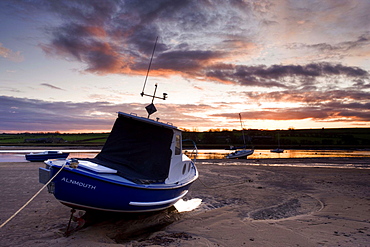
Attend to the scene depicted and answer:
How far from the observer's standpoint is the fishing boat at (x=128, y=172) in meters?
7.03

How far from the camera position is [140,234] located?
7.50m

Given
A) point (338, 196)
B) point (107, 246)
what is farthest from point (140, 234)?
point (338, 196)

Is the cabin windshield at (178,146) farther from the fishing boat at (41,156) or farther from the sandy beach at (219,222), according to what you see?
the fishing boat at (41,156)

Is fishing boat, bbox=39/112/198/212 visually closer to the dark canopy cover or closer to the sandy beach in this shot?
the dark canopy cover

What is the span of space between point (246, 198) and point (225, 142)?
80.1 metres

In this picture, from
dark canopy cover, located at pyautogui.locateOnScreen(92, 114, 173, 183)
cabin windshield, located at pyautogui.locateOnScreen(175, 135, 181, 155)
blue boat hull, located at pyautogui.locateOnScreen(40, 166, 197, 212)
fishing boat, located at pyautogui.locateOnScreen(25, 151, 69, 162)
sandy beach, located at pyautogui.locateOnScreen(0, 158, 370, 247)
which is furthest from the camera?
fishing boat, located at pyautogui.locateOnScreen(25, 151, 69, 162)

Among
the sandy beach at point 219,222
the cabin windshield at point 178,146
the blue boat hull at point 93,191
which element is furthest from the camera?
the cabin windshield at point 178,146

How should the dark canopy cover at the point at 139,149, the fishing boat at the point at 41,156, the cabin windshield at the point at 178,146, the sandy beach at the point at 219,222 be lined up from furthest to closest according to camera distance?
1. the fishing boat at the point at 41,156
2. the cabin windshield at the point at 178,146
3. the dark canopy cover at the point at 139,149
4. the sandy beach at the point at 219,222

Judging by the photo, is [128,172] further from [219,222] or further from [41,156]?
[41,156]

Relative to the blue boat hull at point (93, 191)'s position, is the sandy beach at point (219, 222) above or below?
below

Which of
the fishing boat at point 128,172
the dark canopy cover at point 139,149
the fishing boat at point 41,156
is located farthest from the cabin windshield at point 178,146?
the fishing boat at point 41,156

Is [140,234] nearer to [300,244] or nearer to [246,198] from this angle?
[300,244]

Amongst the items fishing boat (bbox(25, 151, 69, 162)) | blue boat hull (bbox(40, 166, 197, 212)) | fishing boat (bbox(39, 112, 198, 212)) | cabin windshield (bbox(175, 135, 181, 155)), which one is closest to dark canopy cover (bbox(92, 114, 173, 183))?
fishing boat (bbox(39, 112, 198, 212))

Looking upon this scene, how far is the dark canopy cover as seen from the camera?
30.4 ft
